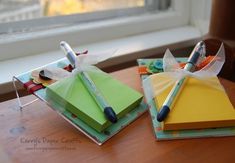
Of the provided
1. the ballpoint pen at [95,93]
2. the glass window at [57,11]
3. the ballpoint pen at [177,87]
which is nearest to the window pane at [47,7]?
the glass window at [57,11]

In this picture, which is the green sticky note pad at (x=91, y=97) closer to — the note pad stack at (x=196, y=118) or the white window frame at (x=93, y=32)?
the note pad stack at (x=196, y=118)

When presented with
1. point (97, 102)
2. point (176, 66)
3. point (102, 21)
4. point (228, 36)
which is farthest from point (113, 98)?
point (102, 21)

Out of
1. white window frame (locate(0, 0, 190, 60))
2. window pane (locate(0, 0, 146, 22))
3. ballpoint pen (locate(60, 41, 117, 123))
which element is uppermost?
window pane (locate(0, 0, 146, 22))

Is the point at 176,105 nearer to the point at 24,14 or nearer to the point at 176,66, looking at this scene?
the point at 176,66

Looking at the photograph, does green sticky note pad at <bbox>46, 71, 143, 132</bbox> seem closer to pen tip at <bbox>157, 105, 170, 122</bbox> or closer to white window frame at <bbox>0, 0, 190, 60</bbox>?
pen tip at <bbox>157, 105, 170, 122</bbox>

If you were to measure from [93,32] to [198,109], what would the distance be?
0.52 metres

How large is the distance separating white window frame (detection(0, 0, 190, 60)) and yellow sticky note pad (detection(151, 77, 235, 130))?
45 cm

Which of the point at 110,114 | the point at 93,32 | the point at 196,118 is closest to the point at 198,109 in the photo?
the point at 196,118

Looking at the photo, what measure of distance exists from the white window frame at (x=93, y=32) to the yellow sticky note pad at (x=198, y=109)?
1.46 ft

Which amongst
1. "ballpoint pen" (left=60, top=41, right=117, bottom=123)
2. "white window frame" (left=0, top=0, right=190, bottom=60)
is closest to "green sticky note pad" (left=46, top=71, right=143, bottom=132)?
"ballpoint pen" (left=60, top=41, right=117, bottom=123)

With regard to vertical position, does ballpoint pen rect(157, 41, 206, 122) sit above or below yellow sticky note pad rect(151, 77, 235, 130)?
above

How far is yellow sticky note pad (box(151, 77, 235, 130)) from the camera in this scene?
1.51ft

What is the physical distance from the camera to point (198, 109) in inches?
18.9

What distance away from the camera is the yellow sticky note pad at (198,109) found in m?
0.46
